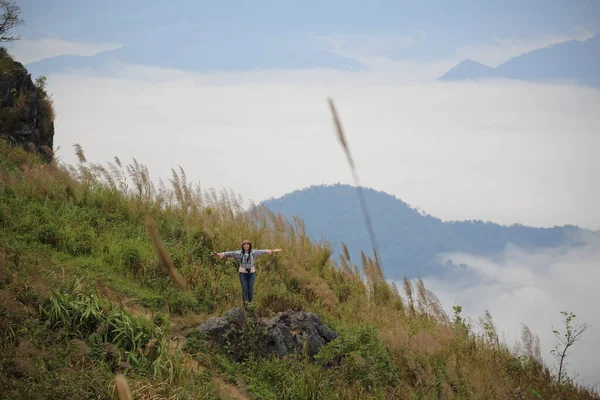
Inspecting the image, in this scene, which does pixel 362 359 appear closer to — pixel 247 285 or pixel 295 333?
pixel 295 333

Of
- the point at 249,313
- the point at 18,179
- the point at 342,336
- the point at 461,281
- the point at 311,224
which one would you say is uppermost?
the point at 18,179

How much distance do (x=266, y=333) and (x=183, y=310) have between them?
1655mm

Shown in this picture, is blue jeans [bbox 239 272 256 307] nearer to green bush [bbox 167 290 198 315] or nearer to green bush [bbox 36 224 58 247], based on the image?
green bush [bbox 167 290 198 315]

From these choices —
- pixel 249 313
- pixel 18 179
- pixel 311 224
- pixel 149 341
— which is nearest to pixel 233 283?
pixel 249 313

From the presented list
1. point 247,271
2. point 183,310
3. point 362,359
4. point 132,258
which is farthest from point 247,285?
point 362,359

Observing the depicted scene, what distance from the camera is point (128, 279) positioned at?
10898 mm

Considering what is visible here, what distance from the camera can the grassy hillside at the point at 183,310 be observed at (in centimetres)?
808

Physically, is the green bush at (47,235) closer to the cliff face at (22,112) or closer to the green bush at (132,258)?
the green bush at (132,258)

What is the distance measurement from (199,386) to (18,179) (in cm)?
774

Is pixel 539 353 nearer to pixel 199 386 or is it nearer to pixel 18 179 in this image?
pixel 199 386

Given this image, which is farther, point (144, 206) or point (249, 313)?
point (144, 206)

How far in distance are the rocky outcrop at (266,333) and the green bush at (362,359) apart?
321mm

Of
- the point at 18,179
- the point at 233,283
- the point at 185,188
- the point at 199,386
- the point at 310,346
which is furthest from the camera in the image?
the point at 185,188

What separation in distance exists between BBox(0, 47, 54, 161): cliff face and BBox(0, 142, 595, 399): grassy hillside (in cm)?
263
